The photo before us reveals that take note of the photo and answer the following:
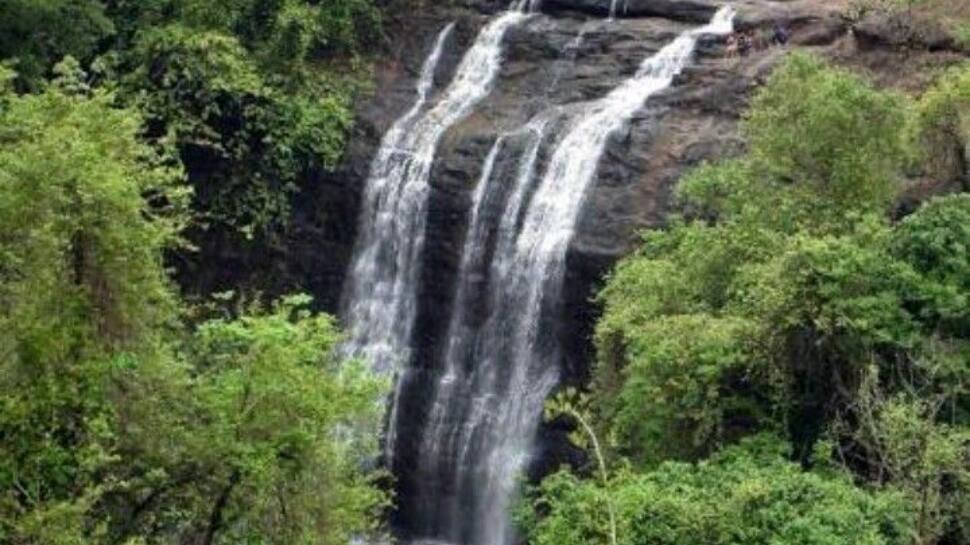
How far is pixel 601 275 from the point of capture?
2677cm

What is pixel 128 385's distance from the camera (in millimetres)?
16031

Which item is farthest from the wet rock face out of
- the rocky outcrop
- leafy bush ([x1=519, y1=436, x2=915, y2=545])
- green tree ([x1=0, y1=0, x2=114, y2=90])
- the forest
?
leafy bush ([x1=519, y1=436, x2=915, y2=545])

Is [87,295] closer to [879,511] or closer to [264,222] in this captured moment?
[879,511]

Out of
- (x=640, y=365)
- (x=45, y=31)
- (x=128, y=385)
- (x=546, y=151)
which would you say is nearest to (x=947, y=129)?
(x=640, y=365)

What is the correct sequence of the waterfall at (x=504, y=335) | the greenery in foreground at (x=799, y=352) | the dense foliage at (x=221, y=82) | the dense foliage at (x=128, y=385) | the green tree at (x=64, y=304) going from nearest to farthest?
the green tree at (x=64, y=304) → the dense foliage at (x=128, y=385) → the greenery in foreground at (x=799, y=352) → the waterfall at (x=504, y=335) → the dense foliage at (x=221, y=82)

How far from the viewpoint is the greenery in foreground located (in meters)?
16.1

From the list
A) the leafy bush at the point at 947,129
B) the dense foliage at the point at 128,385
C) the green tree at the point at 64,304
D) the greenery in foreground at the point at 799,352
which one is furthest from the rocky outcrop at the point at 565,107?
the green tree at the point at 64,304

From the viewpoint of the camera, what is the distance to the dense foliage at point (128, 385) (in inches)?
Result: 600

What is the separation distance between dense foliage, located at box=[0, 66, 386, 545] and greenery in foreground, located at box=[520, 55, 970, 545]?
10.6 feet

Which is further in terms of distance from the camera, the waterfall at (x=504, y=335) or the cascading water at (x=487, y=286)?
the cascading water at (x=487, y=286)

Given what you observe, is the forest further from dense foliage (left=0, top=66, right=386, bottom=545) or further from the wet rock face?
the wet rock face

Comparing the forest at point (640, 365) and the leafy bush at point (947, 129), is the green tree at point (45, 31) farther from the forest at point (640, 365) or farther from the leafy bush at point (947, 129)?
the leafy bush at point (947, 129)

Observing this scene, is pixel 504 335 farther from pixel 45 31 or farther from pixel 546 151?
pixel 45 31

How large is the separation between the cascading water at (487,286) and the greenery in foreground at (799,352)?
11.6 feet
